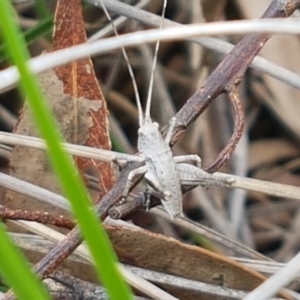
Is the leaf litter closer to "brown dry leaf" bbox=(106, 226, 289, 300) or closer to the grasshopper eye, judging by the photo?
"brown dry leaf" bbox=(106, 226, 289, 300)

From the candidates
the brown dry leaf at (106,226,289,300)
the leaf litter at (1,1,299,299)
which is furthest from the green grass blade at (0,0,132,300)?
the leaf litter at (1,1,299,299)

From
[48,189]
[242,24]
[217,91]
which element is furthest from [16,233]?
[242,24]

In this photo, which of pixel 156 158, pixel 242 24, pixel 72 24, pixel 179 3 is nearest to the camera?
pixel 242 24

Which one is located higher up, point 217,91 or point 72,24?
point 72,24

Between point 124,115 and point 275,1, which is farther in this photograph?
point 124,115

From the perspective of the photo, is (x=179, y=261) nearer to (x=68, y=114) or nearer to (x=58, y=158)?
(x=68, y=114)

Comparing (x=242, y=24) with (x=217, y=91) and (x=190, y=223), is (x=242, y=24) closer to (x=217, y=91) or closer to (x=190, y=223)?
(x=217, y=91)

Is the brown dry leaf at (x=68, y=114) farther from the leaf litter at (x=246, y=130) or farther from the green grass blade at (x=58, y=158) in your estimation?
the green grass blade at (x=58, y=158)
